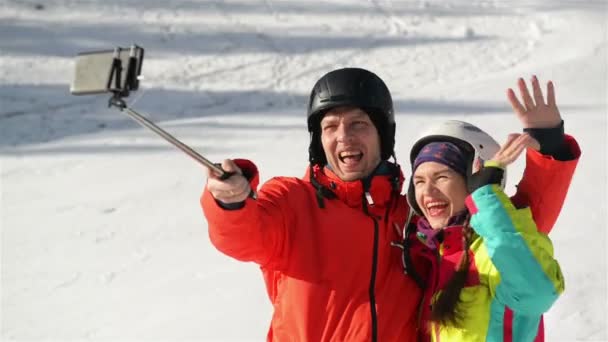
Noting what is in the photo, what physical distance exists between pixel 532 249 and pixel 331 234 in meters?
0.75

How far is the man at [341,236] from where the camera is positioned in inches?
113

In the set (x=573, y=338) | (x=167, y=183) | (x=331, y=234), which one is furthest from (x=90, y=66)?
(x=167, y=183)

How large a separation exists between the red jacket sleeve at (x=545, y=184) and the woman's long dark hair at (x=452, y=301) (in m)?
0.37

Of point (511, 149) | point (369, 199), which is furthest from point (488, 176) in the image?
point (369, 199)

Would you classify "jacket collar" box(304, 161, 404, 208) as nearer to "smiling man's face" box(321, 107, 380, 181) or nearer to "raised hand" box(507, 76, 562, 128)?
"smiling man's face" box(321, 107, 380, 181)

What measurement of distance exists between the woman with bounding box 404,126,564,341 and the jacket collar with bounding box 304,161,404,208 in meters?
0.12

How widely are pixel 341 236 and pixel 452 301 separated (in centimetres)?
47

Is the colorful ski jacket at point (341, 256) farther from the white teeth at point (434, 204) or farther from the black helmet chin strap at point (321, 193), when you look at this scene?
the white teeth at point (434, 204)

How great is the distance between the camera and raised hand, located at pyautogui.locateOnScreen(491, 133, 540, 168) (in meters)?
2.80

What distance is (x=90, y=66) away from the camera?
231cm

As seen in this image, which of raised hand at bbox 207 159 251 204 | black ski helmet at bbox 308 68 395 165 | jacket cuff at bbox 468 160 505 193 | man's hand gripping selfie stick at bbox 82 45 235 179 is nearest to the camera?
man's hand gripping selfie stick at bbox 82 45 235 179

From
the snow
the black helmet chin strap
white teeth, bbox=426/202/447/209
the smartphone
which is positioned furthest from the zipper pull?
the snow

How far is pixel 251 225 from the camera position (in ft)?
8.83

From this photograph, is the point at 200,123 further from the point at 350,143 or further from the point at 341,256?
the point at 341,256
